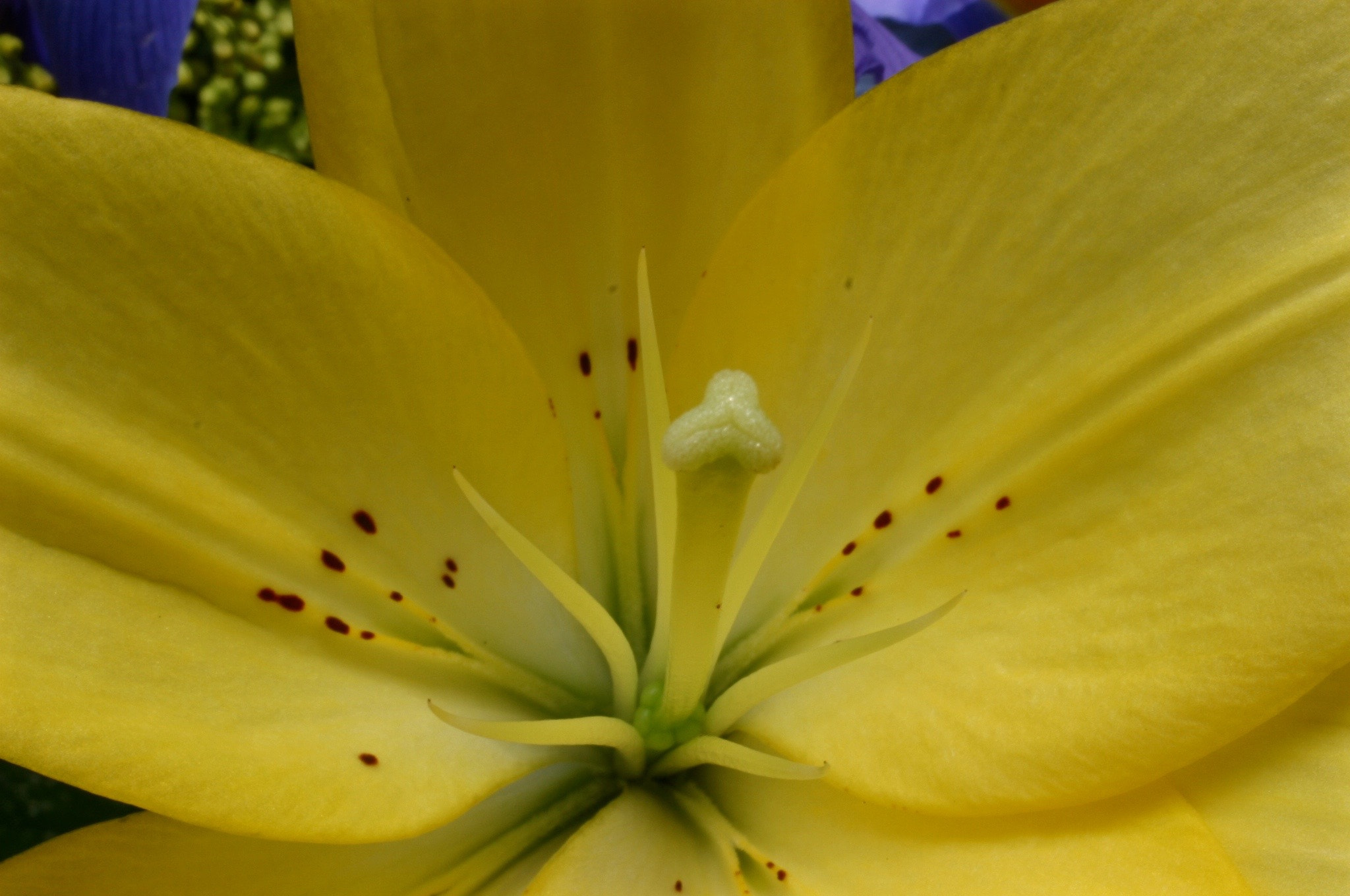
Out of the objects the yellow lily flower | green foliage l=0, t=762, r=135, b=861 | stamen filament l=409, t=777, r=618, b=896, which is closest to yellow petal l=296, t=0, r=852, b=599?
the yellow lily flower

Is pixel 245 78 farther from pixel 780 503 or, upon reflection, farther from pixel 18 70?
pixel 780 503

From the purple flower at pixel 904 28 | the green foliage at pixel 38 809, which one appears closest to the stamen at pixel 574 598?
the green foliage at pixel 38 809

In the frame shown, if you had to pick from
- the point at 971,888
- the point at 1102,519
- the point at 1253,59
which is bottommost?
the point at 971,888

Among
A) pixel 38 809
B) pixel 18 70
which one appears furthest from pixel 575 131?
pixel 38 809

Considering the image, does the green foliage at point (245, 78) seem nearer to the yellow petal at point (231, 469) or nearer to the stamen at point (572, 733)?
the yellow petal at point (231, 469)

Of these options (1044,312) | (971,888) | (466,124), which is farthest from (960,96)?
(971,888)

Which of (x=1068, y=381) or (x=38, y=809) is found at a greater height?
(x=1068, y=381)

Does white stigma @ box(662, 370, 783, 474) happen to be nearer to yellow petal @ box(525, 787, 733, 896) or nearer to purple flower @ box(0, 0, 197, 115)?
yellow petal @ box(525, 787, 733, 896)

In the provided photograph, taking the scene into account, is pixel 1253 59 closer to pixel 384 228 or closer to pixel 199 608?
pixel 384 228
